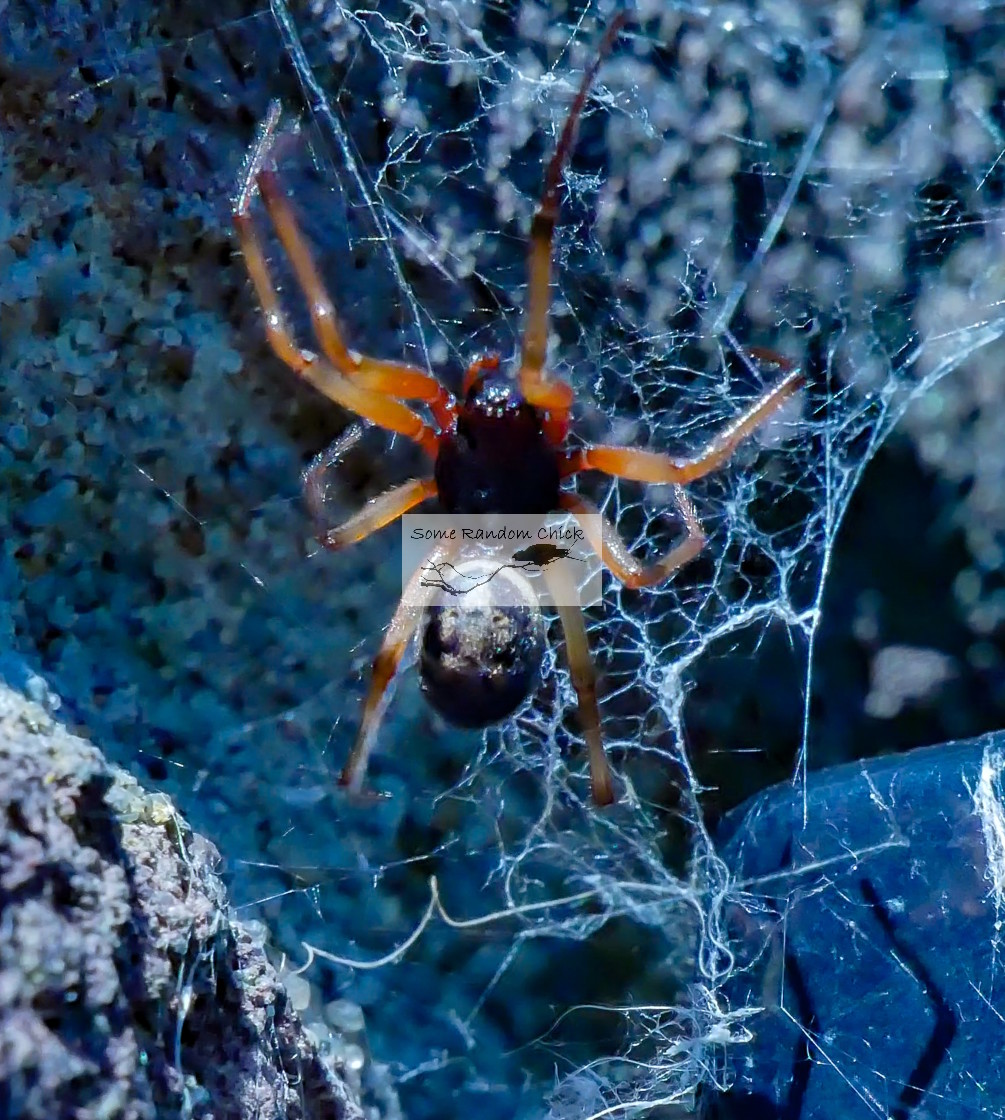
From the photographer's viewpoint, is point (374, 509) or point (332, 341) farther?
Result: point (374, 509)

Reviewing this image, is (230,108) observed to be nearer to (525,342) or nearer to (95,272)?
(95,272)

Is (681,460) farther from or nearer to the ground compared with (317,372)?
nearer to the ground

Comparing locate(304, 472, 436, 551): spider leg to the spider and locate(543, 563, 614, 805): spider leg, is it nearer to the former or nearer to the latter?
the spider

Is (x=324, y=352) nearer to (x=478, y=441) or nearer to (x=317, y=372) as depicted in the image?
(x=317, y=372)

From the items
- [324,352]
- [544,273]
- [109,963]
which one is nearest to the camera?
[109,963]

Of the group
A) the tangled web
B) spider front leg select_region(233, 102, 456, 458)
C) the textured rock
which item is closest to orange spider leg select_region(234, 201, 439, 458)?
spider front leg select_region(233, 102, 456, 458)

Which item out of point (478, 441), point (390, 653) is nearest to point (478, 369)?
point (478, 441)
